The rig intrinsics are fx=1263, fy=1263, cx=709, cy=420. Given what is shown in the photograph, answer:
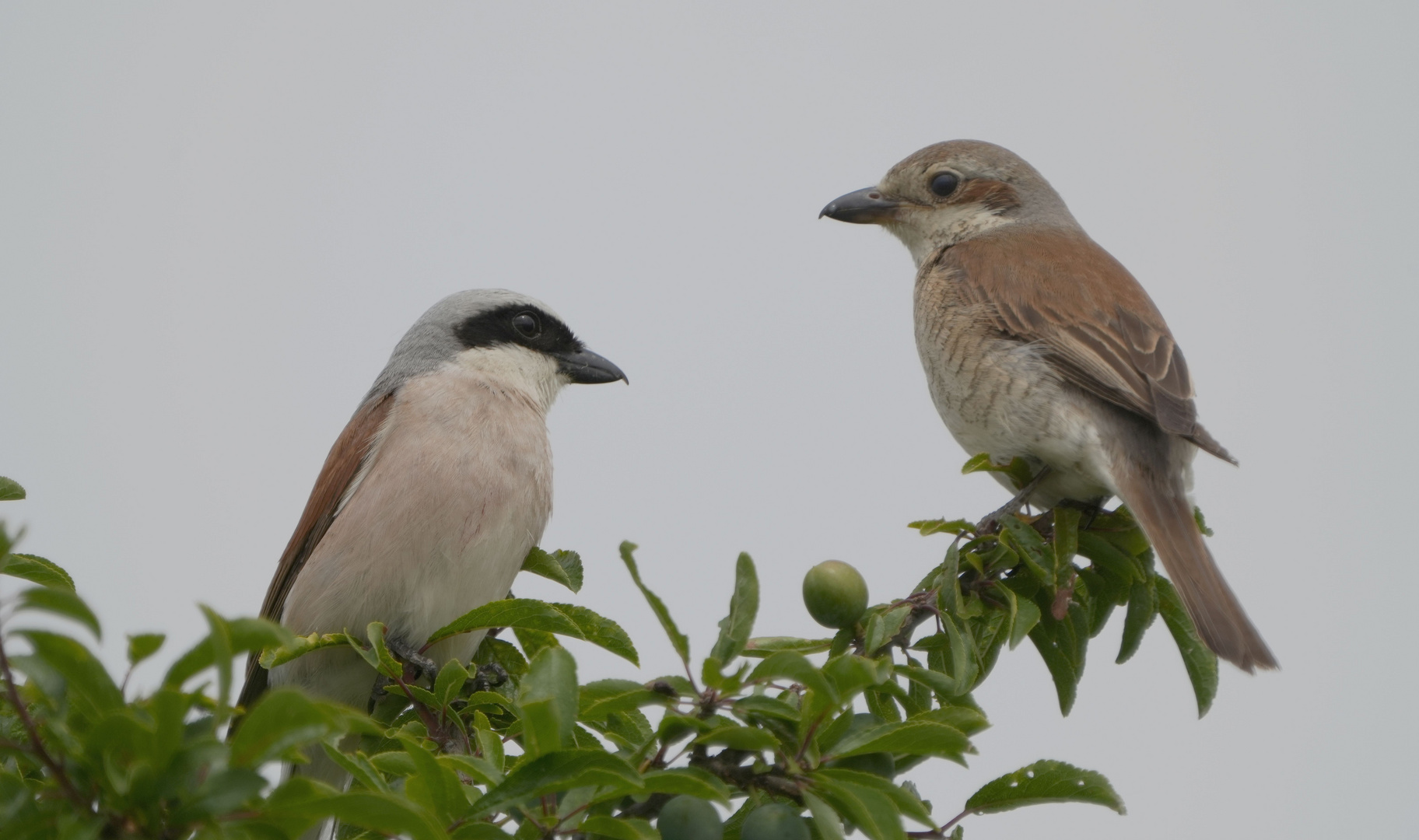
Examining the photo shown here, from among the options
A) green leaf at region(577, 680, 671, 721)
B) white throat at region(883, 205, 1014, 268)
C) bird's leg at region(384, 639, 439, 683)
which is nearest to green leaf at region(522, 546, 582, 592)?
bird's leg at region(384, 639, 439, 683)

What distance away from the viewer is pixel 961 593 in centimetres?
247

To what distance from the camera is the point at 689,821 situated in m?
1.69

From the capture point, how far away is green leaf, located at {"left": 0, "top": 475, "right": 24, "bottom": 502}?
2322 mm

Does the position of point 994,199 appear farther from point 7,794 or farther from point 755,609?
point 7,794

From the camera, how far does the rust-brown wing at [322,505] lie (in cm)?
376

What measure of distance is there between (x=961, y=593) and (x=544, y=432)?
5.81 feet

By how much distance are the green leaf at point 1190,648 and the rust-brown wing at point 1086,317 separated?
0.42 metres

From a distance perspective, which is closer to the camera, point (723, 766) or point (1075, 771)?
point (723, 766)

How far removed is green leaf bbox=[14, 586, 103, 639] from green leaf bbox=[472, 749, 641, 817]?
538mm

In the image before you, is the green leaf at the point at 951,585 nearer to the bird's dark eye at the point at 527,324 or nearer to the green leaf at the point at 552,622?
the green leaf at the point at 552,622

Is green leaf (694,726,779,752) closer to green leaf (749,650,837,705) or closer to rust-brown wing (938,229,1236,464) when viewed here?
green leaf (749,650,837,705)

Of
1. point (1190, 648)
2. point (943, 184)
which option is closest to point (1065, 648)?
point (1190, 648)

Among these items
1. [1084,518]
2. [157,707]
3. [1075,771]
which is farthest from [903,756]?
[1084,518]

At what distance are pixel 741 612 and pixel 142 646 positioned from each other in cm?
83
